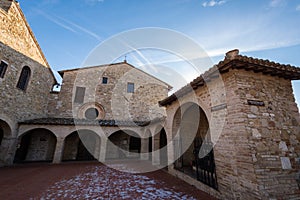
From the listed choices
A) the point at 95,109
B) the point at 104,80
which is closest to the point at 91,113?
the point at 95,109

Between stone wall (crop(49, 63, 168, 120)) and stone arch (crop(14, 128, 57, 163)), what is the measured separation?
2.01 m

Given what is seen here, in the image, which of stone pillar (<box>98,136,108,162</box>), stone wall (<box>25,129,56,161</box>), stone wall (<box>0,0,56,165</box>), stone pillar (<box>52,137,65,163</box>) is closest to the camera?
stone wall (<box>0,0,56,165</box>)

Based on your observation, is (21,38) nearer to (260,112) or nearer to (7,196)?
(7,196)

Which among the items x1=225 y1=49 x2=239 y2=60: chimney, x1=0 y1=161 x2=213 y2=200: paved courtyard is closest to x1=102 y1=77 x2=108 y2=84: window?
x1=0 y1=161 x2=213 y2=200: paved courtyard

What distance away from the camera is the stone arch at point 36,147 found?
1041cm

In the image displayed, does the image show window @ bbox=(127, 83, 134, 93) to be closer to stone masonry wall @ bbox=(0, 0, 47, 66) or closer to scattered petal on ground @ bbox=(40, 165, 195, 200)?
stone masonry wall @ bbox=(0, 0, 47, 66)

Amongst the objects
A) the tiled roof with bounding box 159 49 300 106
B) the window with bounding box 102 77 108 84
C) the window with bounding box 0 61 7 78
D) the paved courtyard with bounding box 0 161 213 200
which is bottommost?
the paved courtyard with bounding box 0 161 213 200

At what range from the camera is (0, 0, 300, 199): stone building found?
3.53 meters

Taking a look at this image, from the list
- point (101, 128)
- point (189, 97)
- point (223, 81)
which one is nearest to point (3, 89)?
point (101, 128)

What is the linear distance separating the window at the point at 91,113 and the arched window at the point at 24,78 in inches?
197

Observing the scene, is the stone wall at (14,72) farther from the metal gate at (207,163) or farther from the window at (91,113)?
the metal gate at (207,163)

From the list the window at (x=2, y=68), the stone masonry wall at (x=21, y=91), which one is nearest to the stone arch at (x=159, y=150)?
the stone masonry wall at (x=21, y=91)

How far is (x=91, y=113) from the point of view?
43.9 ft

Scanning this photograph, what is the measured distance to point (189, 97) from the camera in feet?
18.8
